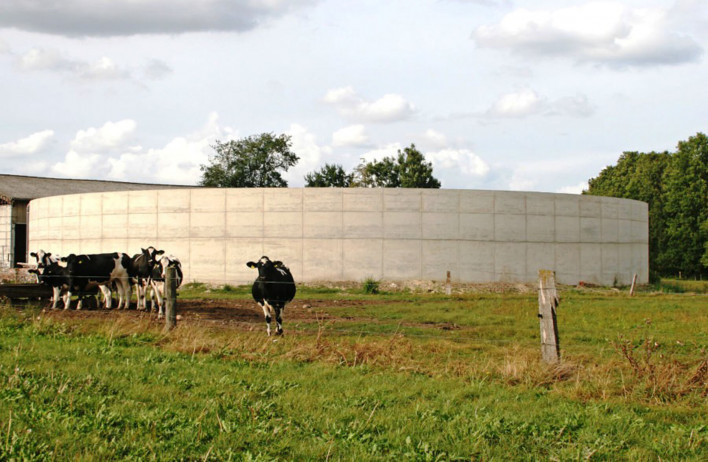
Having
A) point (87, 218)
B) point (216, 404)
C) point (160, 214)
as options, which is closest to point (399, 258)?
point (160, 214)

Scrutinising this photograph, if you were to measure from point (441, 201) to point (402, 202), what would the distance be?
1843mm

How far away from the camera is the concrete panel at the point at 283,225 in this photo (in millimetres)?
31578

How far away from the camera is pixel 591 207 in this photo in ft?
113

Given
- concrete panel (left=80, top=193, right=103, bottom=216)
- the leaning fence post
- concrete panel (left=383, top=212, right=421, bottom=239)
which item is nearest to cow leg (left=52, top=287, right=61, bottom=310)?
the leaning fence post

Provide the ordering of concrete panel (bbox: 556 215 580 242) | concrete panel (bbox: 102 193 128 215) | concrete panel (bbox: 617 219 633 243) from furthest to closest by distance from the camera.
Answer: concrete panel (bbox: 617 219 633 243) < concrete panel (bbox: 102 193 128 215) < concrete panel (bbox: 556 215 580 242)

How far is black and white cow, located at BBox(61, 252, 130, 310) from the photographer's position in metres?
19.1

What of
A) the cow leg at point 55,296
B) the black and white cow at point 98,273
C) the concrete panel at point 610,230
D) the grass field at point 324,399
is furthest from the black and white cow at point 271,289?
the concrete panel at point 610,230

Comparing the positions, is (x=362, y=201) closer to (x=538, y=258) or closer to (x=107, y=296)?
(x=538, y=258)

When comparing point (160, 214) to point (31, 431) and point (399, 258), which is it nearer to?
point (399, 258)

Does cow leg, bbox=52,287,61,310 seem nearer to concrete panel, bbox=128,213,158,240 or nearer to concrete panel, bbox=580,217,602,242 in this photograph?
concrete panel, bbox=128,213,158,240

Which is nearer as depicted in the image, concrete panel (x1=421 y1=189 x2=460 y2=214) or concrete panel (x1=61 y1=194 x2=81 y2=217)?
concrete panel (x1=421 y1=189 x2=460 y2=214)

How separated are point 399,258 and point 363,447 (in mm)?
25350

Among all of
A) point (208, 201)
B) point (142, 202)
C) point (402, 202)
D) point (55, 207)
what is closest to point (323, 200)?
point (402, 202)

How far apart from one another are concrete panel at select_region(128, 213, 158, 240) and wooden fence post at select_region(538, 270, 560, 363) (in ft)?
87.4
